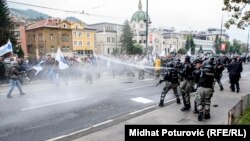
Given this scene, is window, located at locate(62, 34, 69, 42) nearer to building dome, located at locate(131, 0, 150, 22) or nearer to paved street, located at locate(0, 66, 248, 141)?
building dome, located at locate(131, 0, 150, 22)

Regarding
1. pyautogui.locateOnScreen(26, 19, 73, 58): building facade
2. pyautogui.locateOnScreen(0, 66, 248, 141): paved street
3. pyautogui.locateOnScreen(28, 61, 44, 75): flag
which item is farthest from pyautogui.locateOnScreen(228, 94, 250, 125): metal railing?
pyautogui.locateOnScreen(26, 19, 73, 58): building facade

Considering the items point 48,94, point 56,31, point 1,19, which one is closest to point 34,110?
point 48,94

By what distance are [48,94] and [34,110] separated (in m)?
3.50

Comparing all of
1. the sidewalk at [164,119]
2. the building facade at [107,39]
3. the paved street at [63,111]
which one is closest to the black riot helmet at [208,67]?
the sidewalk at [164,119]

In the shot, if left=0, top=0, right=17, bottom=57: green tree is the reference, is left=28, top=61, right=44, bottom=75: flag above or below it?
below

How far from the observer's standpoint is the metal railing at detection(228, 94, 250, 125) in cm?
552

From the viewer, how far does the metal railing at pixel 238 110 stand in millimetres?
5516

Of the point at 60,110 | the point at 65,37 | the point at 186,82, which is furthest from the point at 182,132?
the point at 65,37

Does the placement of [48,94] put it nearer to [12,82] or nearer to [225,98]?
[12,82]

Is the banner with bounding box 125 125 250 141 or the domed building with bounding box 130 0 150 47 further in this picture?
the domed building with bounding box 130 0 150 47

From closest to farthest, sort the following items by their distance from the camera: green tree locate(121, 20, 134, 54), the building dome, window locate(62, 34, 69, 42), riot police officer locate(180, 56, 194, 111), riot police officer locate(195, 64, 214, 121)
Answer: riot police officer locate(195, 64, 214, 121)
riot police officer locate(180, 56, 194, 111)
window locate(62, 34, 69, 42)
green tree locate(121, 20, 134, 54)
the building dome

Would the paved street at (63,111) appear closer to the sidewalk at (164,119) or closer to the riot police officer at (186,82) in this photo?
the sidewalk at (164,119)

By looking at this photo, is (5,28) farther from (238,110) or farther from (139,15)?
(139,15)

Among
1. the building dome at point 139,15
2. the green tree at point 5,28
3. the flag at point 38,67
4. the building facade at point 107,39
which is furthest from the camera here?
the building dome at point 139,15
